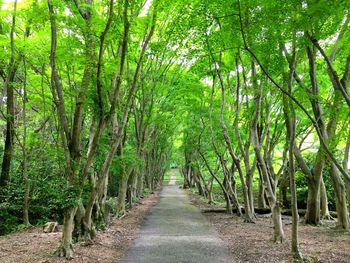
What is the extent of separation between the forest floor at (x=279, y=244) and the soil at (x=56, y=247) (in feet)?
10.0

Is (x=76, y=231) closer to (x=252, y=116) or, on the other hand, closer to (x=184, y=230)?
(x=184, y=230)

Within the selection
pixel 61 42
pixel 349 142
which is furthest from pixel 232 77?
pixel 61 42

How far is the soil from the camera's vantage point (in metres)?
7.95

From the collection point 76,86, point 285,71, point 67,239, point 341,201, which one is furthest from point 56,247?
point 341,201

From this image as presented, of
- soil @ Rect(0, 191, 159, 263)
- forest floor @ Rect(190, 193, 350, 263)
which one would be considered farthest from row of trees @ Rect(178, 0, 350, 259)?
soil @ Rect(0, 191, 159, 263)

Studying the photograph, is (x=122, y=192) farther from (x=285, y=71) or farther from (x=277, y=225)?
(x=285, y=71)

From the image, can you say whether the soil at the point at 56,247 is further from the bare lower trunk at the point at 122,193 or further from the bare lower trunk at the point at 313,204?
the bare lower trunk at the point at 313,204

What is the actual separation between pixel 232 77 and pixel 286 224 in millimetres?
6980

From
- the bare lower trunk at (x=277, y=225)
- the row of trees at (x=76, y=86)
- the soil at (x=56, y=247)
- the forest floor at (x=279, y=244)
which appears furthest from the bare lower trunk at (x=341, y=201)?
the row of trees at (x=76, y=86)

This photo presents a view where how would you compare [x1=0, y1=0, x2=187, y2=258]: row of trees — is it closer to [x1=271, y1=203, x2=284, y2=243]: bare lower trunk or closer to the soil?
the soil

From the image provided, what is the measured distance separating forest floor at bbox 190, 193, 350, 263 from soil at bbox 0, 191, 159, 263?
3063mm

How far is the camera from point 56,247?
8.96m

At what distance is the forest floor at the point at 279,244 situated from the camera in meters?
8.33

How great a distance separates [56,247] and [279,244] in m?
6.19
